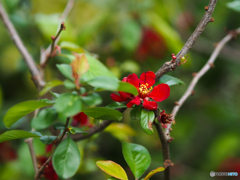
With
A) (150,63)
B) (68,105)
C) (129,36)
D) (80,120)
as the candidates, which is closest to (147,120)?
(68,105)

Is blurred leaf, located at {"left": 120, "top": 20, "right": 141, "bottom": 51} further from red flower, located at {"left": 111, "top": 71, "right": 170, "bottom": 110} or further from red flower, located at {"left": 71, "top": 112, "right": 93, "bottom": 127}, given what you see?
red flower, located at {"left": 111, "top": 71, "right": 170, "bottom": 110}

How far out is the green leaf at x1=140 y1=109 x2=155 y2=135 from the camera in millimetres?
396

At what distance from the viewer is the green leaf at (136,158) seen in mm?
458

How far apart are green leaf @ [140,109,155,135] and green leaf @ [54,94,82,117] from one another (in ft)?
0.38

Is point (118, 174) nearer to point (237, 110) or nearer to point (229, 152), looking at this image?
point (229, 152)

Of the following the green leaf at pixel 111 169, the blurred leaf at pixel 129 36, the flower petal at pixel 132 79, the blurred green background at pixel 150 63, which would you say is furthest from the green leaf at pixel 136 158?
the blurred leaf at pixel 129 36

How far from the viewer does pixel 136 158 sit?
473 millimetres

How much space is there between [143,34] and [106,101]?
1.32ft

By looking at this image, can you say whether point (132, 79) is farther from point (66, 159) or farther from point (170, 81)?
point (66, 159)

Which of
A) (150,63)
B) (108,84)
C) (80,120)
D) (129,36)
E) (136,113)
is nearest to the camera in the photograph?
(108,84)

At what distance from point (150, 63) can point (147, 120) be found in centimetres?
93

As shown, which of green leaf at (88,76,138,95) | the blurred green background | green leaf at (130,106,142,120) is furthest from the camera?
the blurred green background

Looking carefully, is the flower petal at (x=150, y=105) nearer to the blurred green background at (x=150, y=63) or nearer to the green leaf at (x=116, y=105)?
the green leaf at (x=116, y=105)

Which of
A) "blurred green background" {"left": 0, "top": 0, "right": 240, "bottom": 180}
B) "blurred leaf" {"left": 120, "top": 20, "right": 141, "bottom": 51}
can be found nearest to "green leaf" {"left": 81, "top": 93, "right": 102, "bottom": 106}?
"blurred green background" {"left": 0, "top": 0, "right": 240, "bottom": 180}
